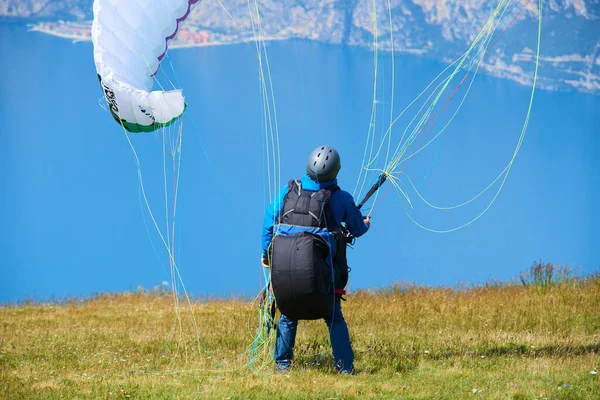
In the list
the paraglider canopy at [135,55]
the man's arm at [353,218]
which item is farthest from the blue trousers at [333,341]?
the paraglider canopy at [135,55]

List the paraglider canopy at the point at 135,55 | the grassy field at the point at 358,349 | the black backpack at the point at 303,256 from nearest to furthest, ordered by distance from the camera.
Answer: the black backpack at the point at 303,256
the grassy field at the point at 358,349
the paraglider canopy at the point at 135,55

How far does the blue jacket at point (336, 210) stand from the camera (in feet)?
24.5

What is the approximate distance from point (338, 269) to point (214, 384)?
5.00ft

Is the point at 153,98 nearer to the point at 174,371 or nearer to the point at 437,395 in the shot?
the point at 174,371

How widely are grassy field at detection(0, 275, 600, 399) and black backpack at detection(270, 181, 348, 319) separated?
74 cm

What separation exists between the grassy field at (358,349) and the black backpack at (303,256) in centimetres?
74

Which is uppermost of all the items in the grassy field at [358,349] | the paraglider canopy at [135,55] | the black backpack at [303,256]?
the paraglider canopy at [135,55]

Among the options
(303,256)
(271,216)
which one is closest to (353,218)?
(303,256)

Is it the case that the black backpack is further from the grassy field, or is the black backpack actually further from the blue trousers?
the grassy field

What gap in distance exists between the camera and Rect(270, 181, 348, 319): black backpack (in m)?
7.14

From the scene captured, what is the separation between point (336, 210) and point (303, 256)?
1.97ft

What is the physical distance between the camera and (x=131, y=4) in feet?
26.2

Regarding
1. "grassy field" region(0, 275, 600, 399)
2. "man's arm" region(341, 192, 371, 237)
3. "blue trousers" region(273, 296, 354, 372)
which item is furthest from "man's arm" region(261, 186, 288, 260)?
"grassy field" region(0, 275, 600, 399)

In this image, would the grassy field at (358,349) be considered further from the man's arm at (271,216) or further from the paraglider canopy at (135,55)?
the paraglider canopy at (135,55)
